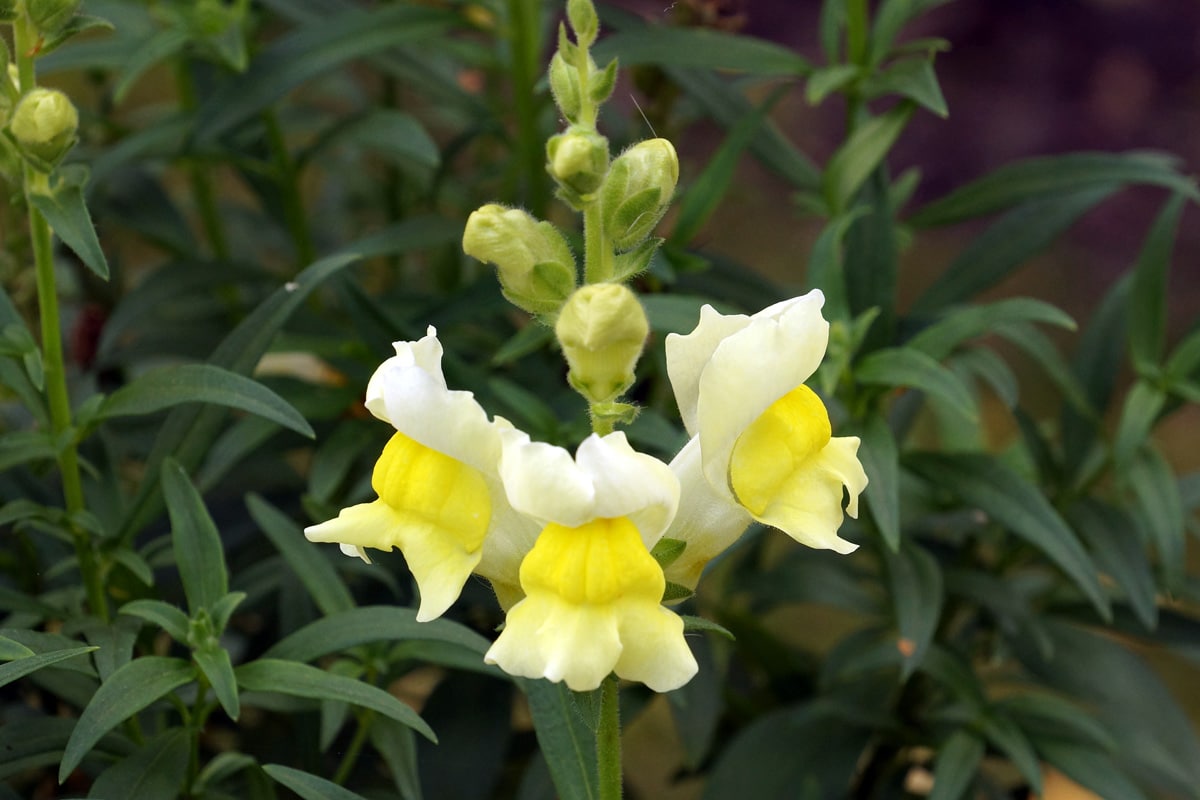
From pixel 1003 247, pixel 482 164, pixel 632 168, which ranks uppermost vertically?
pixel 632 168

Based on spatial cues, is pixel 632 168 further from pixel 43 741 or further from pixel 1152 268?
pixel 1152 268

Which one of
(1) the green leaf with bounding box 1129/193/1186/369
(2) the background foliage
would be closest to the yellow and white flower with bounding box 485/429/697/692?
(2) the background foliage

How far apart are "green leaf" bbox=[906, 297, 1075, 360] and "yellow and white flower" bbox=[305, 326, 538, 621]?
514 millimetres

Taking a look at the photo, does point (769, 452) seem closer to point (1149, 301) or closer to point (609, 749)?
point (609, 749)

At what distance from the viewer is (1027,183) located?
1.23m

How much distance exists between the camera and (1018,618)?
1162 millimetres

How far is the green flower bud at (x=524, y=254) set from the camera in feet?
2.08

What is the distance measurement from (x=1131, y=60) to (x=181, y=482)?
2336 mm

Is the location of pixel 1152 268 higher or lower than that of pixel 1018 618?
higher

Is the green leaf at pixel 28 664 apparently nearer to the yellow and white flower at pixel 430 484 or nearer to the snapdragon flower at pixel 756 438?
the yellow and white flower at pixel 430 484

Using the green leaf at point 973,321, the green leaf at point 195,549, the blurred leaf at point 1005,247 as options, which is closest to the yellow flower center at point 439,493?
the green leaf at point 195,549

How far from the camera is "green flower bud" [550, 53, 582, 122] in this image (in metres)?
0.65

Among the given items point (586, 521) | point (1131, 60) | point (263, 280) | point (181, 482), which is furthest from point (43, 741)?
point (1131, 60)

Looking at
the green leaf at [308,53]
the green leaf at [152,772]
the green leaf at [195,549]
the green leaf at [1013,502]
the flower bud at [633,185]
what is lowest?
the green leaf at [1013,502]
